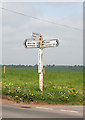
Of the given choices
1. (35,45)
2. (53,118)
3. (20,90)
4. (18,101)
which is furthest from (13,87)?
(53,118)

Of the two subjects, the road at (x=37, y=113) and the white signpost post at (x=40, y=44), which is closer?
the road at (x=37, y=113)

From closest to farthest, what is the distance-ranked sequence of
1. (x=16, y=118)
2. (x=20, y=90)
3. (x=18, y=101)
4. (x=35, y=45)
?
(x=16, y=118), (x=18, y=101), (x=20, y=90), (x=35, y=45)

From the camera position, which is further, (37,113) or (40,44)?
(40,44)

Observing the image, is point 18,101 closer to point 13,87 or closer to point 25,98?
point 25,98

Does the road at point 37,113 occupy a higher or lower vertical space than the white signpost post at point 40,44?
lower

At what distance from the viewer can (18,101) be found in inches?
651

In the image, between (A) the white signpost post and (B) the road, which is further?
(A) the white signpost post

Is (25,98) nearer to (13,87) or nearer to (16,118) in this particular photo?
(13,87)

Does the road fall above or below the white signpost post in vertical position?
below

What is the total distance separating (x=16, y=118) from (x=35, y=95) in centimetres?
721

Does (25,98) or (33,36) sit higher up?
(33,36)

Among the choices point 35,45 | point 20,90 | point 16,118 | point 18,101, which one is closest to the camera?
point 16,118

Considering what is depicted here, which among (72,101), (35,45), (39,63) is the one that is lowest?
(72,101)

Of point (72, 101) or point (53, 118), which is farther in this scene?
point (72, 101)
